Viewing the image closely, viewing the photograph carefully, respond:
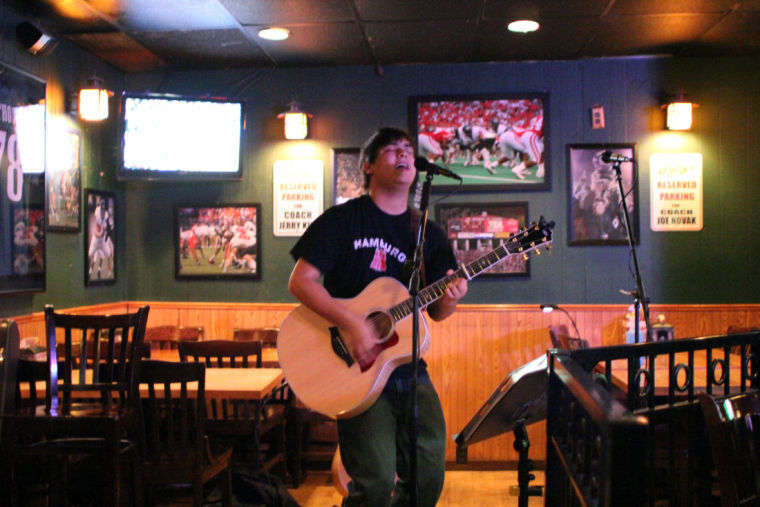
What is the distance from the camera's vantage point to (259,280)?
18.3ft

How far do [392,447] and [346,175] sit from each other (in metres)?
Answer: 3.44

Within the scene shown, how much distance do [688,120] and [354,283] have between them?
372cm

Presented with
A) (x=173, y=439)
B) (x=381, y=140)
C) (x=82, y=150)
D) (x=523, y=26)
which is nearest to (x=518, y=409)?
(x=381, y=140)

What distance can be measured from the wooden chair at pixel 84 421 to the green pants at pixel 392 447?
36.0 inches

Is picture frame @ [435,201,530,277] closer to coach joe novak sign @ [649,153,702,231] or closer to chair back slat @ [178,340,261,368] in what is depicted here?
coach joe novak sign @ [649,153,702,231]

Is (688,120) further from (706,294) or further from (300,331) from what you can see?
(300,331)

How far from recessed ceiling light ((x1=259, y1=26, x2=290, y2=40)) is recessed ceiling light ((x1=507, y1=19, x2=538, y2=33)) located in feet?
4.96

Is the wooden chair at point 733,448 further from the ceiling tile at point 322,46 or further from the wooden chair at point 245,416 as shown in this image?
the ceiling tile at point 322,46

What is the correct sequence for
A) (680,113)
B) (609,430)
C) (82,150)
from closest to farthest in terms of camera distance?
1. (609,430)
2. (82,150)
3. (680,113)

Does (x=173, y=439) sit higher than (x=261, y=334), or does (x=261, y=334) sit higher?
(x=261, y=334)

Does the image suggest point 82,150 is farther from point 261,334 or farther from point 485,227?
point 485,227

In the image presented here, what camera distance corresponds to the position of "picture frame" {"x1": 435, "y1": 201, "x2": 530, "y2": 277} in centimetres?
534

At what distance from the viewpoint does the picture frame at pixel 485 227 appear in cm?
534

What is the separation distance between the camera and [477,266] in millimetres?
2668
